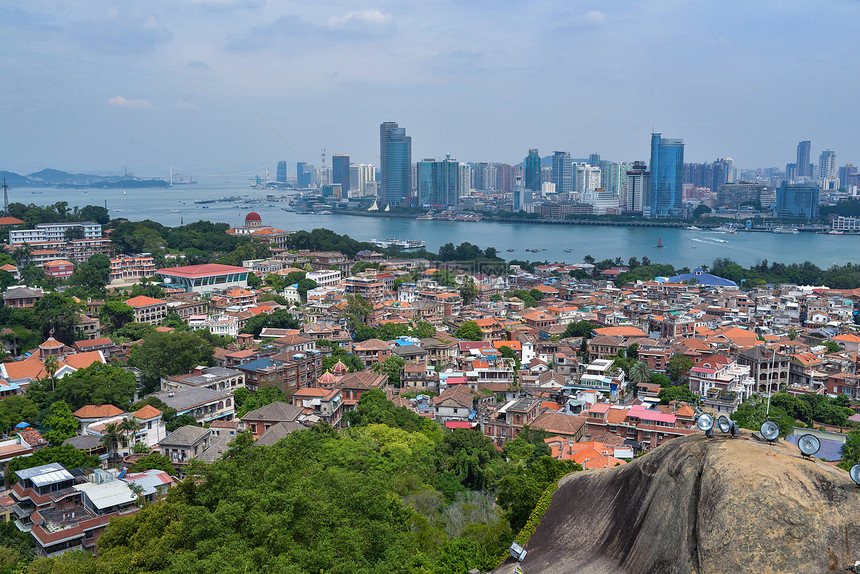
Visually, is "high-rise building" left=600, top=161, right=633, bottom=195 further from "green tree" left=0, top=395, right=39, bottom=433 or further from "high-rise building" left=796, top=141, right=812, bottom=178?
"green tree" left=0, top=395, right=39, bottom=433

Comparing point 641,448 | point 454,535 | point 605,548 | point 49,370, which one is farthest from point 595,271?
point 605,548

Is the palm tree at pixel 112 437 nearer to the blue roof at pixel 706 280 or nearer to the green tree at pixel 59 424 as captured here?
the green tree at pixel 59 424

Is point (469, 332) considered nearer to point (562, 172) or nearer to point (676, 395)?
point (676, 395)

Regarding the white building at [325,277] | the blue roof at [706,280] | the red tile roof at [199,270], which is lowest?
the blue roof at [706,280]

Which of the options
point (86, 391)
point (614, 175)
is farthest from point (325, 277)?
point (614, 175)

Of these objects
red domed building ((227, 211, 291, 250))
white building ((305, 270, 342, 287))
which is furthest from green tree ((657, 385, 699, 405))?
red domed building ((227, 211, 291, 250))

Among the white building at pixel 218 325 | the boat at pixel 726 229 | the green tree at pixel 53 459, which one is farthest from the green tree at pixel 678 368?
the boat at pixel 726 229
